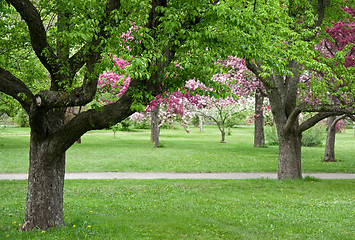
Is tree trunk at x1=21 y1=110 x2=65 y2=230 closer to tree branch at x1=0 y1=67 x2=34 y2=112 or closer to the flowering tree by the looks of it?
tree branch at x1=0 y1=67 x2=34 y2=112

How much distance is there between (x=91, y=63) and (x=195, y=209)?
510 cm

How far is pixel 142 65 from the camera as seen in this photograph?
5.81 meters

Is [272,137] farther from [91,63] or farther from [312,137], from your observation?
[91,63]

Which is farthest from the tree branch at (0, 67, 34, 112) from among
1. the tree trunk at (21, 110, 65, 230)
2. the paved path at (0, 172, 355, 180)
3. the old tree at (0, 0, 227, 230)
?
the paved path at (0, 172, 355, 180)

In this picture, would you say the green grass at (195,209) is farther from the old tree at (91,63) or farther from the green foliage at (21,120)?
the green foliage at (21,120)

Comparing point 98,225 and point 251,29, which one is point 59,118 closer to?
point 98,225

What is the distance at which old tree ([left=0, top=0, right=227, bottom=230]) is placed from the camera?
670 cm

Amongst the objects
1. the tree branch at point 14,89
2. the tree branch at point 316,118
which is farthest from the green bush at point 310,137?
the tree branch at point 14,89

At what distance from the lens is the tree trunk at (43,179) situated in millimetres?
7555

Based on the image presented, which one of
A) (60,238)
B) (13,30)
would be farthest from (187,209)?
(13,30)

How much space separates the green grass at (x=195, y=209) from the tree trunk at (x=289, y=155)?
2.05 feet

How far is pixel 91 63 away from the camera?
718 cm

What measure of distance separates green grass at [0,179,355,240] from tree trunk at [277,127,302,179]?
626 millimetres

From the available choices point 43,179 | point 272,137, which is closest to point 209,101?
point 272,137
